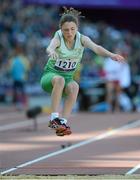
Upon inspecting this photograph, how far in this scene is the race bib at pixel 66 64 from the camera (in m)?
11.2

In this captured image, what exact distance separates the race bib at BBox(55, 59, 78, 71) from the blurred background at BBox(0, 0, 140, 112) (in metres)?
11.1

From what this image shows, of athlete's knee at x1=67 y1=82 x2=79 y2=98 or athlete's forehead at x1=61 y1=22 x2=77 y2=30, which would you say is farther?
athlete's knee at x1=67 y1=82 x2=79 y2=98

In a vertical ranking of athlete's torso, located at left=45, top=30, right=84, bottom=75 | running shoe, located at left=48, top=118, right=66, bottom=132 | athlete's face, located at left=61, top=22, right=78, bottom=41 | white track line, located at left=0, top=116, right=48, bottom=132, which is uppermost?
white track line, located at left=0, top=116, right=48, bottom=132

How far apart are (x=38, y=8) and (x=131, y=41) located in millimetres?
4415

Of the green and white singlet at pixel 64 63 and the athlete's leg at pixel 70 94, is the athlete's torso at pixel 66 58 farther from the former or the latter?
the athlete's leg at pixel 70 94

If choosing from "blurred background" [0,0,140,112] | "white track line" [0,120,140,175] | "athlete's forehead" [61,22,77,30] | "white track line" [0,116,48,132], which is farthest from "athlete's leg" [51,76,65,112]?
"blurred background" [0,0,140,112]

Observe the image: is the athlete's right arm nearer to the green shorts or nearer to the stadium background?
the green shorts

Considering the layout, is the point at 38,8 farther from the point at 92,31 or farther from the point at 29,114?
the point at 29,114

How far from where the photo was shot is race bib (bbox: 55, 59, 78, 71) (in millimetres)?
11195

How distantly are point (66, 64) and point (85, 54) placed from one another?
678 inches

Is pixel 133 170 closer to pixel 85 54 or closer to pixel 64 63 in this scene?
pixel 64 63

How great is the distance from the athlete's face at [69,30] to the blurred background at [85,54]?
1125 centimetres

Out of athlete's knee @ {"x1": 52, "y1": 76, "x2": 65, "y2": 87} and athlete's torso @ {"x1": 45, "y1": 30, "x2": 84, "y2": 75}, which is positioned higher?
athlete's torso @ {"x1": 45, "y1": 30, "x2": 84, "y2": 75}

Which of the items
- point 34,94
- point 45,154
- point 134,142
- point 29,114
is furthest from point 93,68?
point 45,154
